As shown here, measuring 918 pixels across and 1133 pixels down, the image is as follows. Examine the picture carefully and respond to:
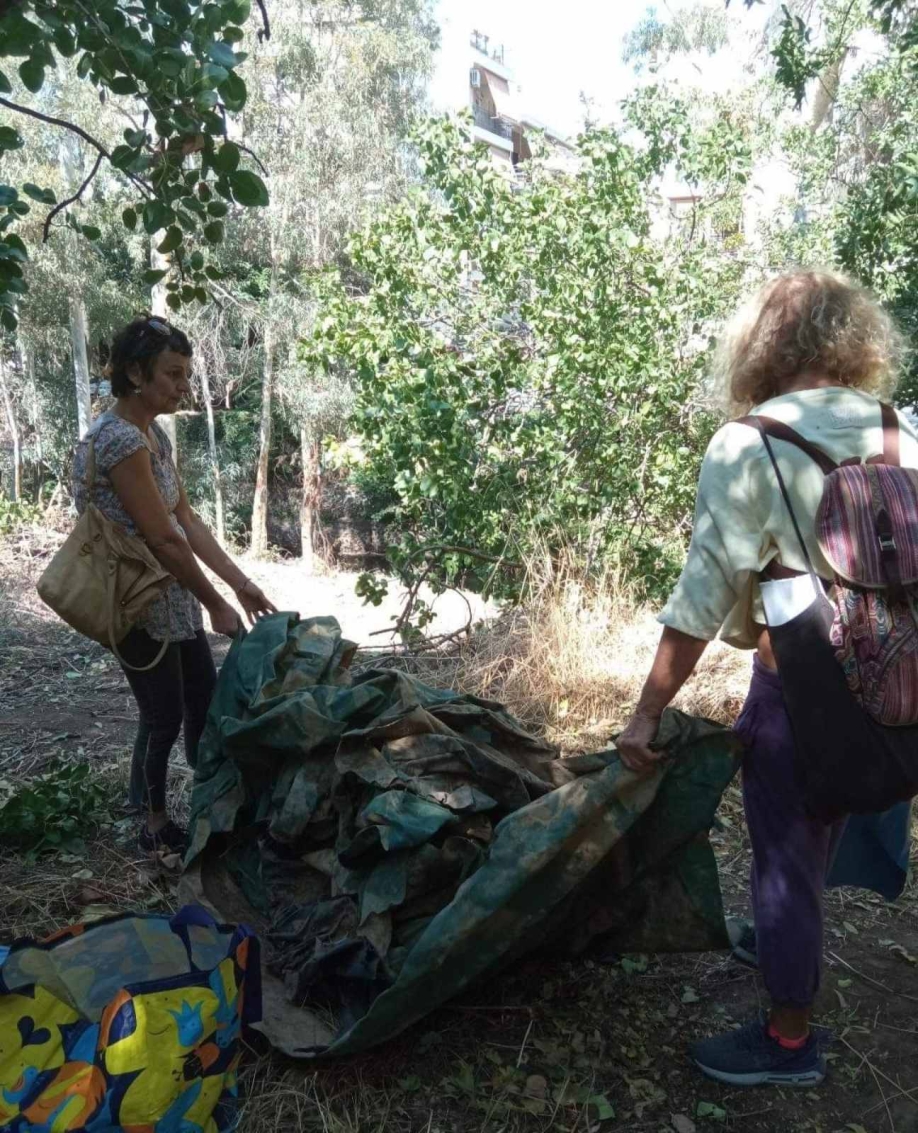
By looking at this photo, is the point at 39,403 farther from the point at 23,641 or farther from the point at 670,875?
the point at 670,875

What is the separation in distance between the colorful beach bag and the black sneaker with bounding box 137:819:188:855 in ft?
3.82

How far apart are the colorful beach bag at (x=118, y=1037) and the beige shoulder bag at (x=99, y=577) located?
1.09 meters

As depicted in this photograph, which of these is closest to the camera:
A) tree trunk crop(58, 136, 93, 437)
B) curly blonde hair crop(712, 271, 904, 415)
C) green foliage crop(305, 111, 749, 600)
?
curly blonde hair crop(712, 271, 904, 415)

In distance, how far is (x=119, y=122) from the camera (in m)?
20.3

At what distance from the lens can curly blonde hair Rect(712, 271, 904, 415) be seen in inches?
78.1

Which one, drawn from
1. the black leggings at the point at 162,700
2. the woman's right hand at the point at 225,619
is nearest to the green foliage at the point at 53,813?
the black leggings at the point at 162,700

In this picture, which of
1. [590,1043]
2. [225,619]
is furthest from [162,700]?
[590,1043]

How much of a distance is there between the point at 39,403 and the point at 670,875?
21775mm

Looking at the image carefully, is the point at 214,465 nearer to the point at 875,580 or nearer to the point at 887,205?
the point at 887,205

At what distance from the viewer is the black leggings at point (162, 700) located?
308 centimetres

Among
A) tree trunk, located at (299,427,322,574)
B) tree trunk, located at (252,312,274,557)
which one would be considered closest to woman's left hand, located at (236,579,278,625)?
tree trunk, located at (252,312,274,557)

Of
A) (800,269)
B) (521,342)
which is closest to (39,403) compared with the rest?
(521,342)

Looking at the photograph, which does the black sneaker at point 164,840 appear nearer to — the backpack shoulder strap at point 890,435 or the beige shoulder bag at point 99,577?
the beige shoulder bag at point 99,577

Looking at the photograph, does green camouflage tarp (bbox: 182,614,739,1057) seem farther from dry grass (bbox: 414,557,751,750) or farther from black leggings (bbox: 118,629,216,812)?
dry grass (bbox: 414,557,751,750)
